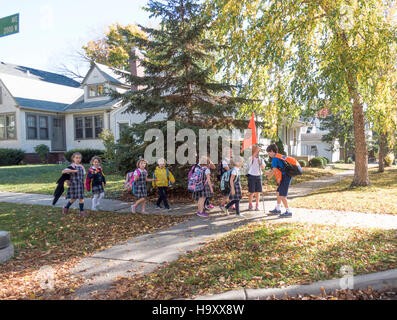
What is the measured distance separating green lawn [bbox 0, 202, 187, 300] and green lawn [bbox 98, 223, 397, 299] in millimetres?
1196

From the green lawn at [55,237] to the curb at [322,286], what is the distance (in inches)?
81.0

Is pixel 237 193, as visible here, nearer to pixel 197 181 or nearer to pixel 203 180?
pixel 203 180

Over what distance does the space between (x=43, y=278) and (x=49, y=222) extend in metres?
3.31

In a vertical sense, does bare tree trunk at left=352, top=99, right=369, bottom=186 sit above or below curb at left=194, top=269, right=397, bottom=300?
above

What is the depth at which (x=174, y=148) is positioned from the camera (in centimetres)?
955

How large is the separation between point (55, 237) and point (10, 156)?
1933cm

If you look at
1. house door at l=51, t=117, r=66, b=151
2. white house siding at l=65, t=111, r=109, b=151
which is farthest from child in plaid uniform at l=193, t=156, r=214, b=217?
house door at l=51, t=117, r=66, b=151

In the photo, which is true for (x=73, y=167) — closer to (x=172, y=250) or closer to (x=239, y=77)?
(x=172, y=250)

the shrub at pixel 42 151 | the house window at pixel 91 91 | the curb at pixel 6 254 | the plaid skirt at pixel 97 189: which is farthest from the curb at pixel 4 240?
the house window at pixel 91 91

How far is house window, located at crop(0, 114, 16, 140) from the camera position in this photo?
24.5 metres

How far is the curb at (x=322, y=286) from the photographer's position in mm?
3564

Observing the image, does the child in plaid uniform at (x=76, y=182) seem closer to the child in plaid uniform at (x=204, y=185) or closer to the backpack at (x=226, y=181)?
the child in plaid uniform at (x=204, y=185)

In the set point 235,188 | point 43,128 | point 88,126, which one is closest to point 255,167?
point 235,188

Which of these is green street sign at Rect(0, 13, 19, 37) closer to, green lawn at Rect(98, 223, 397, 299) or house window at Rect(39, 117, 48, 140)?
green lawn at Rect(98, 223, 397, 299)
